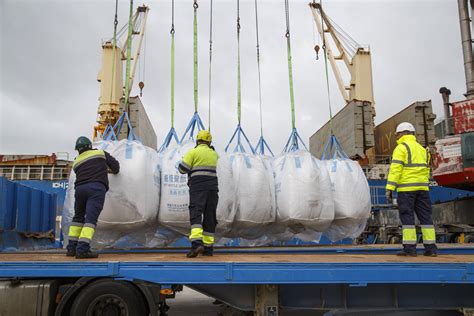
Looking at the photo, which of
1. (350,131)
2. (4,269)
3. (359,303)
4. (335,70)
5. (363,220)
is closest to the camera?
(4,269)

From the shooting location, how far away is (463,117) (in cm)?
1005

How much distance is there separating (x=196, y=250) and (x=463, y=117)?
8767 millimetres

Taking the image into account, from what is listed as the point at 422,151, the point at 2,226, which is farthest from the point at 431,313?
the point at 2,226

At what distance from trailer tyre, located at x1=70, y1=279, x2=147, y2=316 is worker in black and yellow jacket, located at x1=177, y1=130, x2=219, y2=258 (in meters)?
0.88

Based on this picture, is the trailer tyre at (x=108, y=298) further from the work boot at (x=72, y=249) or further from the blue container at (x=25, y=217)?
the blue container at (x=25, y=217)

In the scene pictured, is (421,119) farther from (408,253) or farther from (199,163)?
(199,163)

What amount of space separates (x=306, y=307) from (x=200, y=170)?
5.68 feet

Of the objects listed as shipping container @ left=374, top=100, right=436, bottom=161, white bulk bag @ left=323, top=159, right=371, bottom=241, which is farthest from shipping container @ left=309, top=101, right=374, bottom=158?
white bulk bag @ left=323, top=159, right=371, bottom=241

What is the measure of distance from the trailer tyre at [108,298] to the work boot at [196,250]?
0.66 m

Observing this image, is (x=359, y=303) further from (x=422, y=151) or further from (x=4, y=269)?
(x=4, y=269)

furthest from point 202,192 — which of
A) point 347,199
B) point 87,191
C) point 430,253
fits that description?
point 430,253

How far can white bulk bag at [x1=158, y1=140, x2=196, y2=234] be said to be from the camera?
461 cm

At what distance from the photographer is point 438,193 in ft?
40.1

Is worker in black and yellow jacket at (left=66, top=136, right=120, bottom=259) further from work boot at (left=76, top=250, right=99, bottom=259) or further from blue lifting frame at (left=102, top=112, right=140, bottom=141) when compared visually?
blue lifting frame at (left=102, top=112, right=140, bottom=141)
